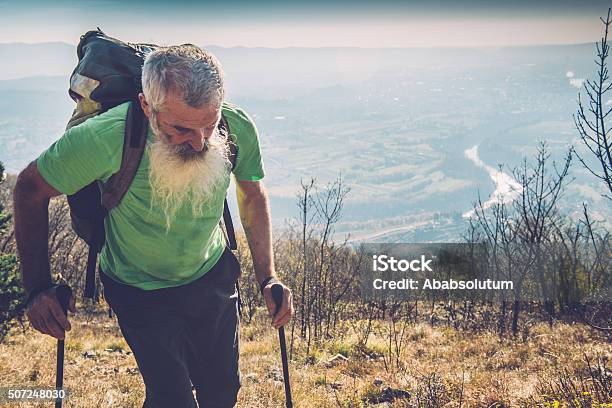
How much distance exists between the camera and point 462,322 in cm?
1326

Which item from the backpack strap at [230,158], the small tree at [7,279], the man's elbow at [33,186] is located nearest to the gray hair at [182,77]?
the backpack strap at [230,158]

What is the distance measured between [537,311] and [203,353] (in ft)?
50.2

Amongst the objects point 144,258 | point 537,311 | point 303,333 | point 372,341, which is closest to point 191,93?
point 144,258

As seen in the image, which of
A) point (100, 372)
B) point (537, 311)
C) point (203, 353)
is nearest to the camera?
point (203, 353)

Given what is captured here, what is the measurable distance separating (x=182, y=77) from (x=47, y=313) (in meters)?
1.05

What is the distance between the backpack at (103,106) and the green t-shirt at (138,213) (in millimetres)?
39

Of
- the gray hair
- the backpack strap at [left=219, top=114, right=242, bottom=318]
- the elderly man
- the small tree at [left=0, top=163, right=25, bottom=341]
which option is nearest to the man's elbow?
the elderly man

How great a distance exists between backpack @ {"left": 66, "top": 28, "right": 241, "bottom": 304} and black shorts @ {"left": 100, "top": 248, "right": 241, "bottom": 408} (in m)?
0.26

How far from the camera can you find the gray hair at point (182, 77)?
1893 millimetres

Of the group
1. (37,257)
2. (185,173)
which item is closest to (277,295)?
(185,173)

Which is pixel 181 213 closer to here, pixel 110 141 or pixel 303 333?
pixel 110 141

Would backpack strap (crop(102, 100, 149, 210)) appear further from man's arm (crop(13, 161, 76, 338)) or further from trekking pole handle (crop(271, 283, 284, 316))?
trekking pole handle (crop(271, 283, 284, 316))

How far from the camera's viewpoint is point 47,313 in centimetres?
200

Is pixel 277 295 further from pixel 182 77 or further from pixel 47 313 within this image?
pixel 182 77
